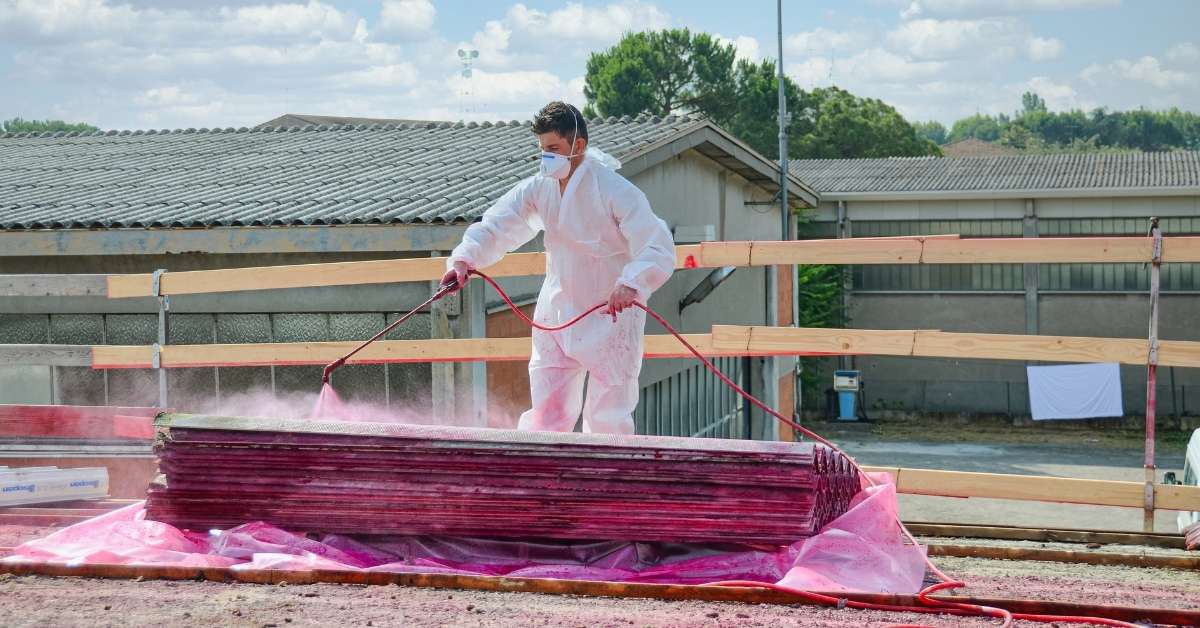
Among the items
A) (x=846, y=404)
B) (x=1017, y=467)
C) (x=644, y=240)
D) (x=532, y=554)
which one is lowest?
(x=1017, y=467)

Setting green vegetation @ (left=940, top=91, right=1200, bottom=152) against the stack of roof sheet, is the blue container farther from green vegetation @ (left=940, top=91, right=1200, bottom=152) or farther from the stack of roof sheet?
green vegetation @ (left=940, top=91, right=1200, bottom=152)

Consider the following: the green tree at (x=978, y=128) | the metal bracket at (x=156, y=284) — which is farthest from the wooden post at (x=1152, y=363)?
the green tree at (x=978, y=128)

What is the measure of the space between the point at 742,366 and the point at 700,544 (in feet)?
38.3

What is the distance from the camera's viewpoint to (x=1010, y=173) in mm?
26469

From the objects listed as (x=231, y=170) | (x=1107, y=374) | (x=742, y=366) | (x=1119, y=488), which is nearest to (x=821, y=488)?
(x=1119, y=488)

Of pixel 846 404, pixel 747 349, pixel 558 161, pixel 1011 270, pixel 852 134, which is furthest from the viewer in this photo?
pixel 852 134

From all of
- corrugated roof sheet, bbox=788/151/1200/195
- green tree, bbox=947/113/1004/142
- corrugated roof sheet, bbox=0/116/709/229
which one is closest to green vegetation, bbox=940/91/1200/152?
green tree, bbox=947/113/1004/142

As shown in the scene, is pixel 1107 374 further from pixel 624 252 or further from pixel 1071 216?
pixel 624 252

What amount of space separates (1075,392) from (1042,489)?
761 inches

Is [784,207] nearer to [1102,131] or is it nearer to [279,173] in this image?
[279,173]

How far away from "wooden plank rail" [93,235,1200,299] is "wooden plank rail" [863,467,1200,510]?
974 millimetres

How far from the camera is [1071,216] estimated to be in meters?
24.2

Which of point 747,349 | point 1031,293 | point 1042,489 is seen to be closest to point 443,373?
point 747,349

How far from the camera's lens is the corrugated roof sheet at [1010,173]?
79.5ft
